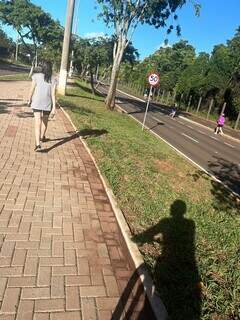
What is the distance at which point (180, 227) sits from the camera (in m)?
6.08

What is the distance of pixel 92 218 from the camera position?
5672 mm

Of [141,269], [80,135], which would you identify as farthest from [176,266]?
[80,135]

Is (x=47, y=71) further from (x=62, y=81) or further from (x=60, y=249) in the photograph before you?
(x=62, y=81)

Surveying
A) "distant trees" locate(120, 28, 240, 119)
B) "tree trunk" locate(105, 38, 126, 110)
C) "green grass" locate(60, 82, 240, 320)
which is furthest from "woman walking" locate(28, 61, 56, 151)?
"distant trees" locate(120, 28, 240, 119)

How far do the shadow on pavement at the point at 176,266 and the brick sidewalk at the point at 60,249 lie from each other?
0.33 meters

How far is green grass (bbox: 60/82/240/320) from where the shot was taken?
426 cm

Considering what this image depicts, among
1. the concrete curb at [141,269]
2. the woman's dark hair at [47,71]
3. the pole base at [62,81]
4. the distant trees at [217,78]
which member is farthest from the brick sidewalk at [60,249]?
the distant trees at [217,78]

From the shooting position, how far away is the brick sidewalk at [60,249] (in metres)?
3.63

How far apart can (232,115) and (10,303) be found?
35.2 m

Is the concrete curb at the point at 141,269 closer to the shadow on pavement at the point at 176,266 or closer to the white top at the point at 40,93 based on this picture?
the shadow on pavement at the point at 176,266

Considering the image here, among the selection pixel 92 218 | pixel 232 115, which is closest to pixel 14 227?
pixel 92 218

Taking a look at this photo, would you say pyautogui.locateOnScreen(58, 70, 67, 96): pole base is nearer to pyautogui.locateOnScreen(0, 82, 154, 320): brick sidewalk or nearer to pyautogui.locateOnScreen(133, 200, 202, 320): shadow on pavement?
pyautogui.locateOnScreen(0, 82, 154, 320): brick sidewalk

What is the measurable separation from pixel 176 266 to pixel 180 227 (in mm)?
1348

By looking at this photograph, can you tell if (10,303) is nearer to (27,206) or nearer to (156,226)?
(27,206)
